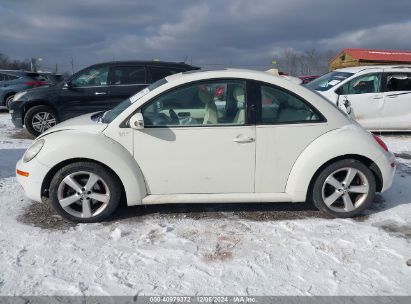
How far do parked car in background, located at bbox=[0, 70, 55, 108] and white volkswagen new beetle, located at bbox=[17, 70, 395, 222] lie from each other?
10.3 metres

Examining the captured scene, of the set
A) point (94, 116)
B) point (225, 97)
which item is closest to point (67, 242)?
point (94, 116)

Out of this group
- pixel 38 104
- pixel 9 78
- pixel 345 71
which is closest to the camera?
pixel 38 104

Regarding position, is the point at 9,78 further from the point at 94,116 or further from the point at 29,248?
the point at 29,248

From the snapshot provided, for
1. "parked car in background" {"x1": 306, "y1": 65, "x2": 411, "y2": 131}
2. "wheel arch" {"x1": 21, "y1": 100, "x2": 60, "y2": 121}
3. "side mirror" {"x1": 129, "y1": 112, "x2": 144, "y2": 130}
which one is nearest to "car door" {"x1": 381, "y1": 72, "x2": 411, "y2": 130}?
"parked car in background" {"x1": 306, "y1": 65, "x2": 411, "y2": 131}

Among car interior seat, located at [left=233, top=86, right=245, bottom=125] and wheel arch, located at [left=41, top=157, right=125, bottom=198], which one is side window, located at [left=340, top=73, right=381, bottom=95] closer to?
car interior seat, located at [left=233, top=86, right=245, bottom=125]

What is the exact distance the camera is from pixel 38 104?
8234 mm

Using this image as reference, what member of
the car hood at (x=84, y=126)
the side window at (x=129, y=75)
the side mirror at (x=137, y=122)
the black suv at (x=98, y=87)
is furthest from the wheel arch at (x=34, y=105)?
the side mirror at (x=137, y=122)

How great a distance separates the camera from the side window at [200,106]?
394cm

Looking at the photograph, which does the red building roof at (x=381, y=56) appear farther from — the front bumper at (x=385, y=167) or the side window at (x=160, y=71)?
the front bumper at (x=385, y=167)

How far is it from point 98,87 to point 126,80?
613 millimetres

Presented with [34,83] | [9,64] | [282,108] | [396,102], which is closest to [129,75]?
[282,108]

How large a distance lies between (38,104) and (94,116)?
4325mm

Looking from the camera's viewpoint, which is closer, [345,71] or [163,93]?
[163,93]

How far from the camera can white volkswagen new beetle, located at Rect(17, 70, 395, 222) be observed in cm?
388
